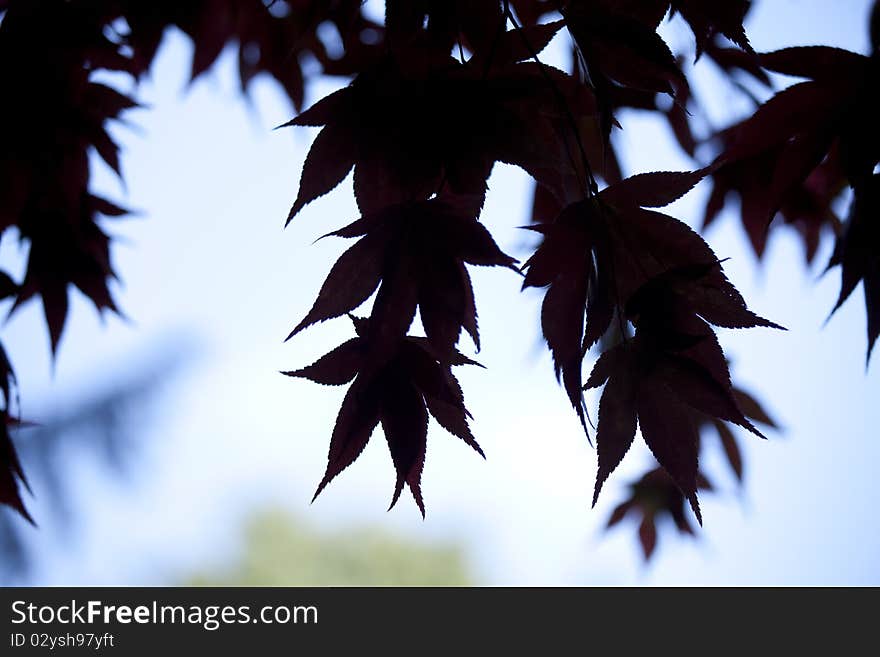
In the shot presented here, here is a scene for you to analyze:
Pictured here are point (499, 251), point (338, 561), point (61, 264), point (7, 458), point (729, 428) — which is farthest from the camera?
point (338, 561)

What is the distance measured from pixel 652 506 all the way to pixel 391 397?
43.1 inches

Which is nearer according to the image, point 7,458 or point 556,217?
point 556,217

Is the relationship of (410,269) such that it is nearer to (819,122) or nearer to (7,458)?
(819,122)

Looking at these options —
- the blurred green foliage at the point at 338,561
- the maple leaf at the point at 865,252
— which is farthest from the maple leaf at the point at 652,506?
the blurred green foliage at the point at 338,561

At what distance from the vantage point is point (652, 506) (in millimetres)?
1473

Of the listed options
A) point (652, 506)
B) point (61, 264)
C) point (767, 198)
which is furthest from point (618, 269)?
point (652, 506)

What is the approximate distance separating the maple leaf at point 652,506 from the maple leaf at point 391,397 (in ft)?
3.35

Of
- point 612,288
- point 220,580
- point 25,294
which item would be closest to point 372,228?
point 612,288

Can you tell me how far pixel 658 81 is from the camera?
521 millimetres

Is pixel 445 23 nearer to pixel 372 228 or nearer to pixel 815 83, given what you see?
pixel 372 228

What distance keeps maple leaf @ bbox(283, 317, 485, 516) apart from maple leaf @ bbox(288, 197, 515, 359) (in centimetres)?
2

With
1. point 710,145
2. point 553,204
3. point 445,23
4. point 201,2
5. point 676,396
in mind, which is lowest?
point 676,396

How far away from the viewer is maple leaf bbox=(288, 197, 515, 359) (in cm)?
49
